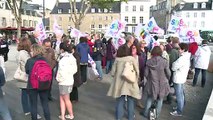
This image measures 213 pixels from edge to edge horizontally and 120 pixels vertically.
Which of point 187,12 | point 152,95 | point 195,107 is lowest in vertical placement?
point 195,107

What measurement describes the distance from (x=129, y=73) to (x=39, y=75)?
1.81m

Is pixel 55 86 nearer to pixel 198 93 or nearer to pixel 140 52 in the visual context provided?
pixel 140 52

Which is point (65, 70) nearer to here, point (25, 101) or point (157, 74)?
point (25, 101)

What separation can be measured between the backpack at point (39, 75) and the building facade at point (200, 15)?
8058 cm

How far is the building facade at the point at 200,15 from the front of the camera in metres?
83.1

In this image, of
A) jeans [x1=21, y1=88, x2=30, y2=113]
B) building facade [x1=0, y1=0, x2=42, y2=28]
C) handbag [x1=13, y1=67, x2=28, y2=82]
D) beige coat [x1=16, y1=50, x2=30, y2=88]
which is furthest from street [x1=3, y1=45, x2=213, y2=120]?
building facade [x1=0, y1=0, x2=42, y2=28]

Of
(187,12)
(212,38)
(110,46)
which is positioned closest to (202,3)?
(187,12)

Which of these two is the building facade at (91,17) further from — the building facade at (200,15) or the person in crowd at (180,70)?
the person in crowd at (180,70)

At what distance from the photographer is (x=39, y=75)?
18.7 feet

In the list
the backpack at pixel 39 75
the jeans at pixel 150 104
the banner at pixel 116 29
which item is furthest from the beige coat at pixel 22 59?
the banner at pixel 116 29

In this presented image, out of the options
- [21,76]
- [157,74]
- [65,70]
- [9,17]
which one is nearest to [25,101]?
[21,76]

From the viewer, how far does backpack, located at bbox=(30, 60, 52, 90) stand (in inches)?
225

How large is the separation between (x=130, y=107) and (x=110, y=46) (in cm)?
688

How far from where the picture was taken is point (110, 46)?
13156 mm
